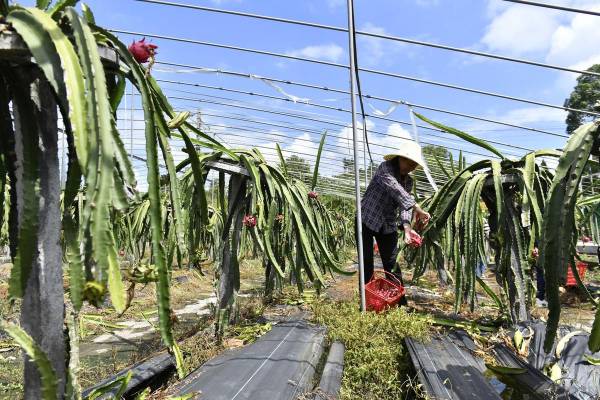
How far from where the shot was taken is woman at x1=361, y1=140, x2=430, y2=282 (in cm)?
306

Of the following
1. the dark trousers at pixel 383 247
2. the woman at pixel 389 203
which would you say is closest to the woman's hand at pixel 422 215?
the woman at pixel 389 203

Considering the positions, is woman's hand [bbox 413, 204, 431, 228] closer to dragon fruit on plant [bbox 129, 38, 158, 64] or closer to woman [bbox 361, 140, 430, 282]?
woman [bbox 361, 140, 430, 282]

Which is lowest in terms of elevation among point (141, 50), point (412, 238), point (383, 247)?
point (383, 247)

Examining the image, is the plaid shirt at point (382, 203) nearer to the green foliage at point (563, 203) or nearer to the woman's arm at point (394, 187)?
the woman's arm at point (394, 187)

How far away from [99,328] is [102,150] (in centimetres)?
285

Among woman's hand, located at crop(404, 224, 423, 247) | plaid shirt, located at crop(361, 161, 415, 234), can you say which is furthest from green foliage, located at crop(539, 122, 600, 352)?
plaid shirt, located at crop(361, 161, 415, 234)

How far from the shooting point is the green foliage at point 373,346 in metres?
2.01

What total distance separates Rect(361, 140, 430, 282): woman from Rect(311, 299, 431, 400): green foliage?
627 mm

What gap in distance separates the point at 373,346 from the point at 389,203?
1260mm

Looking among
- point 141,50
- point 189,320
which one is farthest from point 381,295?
point 141,50

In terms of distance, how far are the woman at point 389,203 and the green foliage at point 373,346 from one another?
63cm

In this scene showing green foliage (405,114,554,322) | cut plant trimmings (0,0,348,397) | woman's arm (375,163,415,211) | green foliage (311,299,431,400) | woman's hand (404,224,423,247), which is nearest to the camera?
cut plant trimmings (0,0,348,397)

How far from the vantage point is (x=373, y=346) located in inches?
92.4

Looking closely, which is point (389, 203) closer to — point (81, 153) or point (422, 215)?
point (422, 215)
